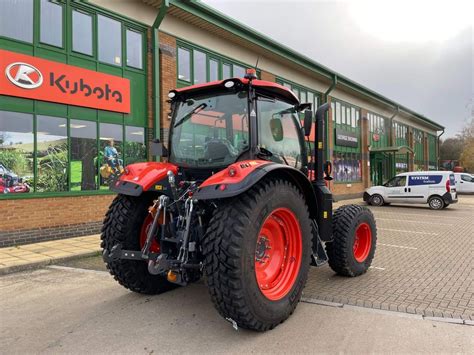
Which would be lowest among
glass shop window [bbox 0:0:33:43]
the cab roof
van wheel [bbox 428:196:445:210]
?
van wheel [bbox 428:196:445:210]

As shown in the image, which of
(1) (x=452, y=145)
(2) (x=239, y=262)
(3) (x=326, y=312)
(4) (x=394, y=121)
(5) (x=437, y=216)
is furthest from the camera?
(1) (x=452, y=145)

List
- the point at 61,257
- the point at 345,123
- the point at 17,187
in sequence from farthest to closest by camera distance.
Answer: the point at 345,123 < the point at 17,187 < the point at 61,257

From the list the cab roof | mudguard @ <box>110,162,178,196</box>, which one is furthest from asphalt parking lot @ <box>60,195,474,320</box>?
the cab roof

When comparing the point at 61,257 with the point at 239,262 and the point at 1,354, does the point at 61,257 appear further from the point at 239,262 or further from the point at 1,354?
the point at 239,262

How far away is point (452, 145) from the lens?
6481 cm

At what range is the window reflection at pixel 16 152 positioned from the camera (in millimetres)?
8203

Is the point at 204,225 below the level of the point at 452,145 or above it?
below

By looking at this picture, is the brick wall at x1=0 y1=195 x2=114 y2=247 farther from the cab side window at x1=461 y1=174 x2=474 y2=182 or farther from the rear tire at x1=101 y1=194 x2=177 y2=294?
the cab side window at x1=461 y1=174 x2=474 y2=182

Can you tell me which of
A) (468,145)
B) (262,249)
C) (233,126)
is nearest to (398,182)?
(233,126)

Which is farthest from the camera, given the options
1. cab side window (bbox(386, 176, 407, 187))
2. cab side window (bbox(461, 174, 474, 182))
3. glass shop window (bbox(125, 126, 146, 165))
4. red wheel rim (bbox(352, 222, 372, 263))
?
cab side window (bbox(461, 174, 474, 182))

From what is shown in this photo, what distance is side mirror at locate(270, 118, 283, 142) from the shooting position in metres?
4.33

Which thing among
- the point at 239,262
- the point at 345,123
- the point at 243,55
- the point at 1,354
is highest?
the point at 243,55

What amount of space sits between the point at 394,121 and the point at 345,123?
9.33m

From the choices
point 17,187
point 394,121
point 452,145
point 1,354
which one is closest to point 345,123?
point 394,121
